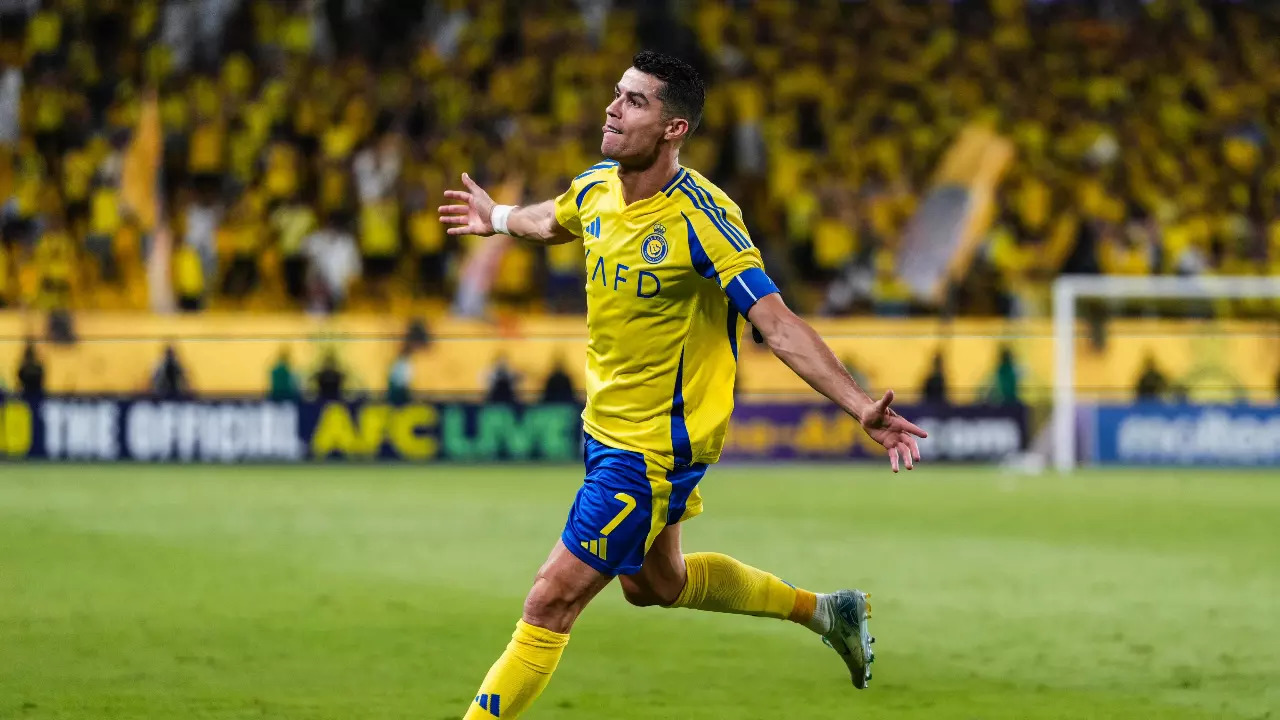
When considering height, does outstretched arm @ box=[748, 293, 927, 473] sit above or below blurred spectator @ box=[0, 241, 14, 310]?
below

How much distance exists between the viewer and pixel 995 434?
2241 centimetres

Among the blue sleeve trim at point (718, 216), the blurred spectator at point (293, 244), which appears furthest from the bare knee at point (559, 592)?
the blurred spectator at point (293, 244)

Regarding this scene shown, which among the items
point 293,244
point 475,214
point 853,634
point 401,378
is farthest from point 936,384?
point 475,214

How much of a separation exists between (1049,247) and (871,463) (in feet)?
13.6

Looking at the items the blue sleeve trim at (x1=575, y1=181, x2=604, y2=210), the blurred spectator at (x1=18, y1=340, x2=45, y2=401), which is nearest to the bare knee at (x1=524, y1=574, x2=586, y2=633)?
the blue sleeve trim at (x1=575, y1=181, x2=604, y2=210)

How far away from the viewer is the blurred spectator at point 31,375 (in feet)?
66.8

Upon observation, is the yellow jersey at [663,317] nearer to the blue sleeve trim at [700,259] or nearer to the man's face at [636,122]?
the blue sleeve trim at [700,259]

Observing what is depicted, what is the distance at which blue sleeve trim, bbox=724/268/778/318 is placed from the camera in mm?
4977

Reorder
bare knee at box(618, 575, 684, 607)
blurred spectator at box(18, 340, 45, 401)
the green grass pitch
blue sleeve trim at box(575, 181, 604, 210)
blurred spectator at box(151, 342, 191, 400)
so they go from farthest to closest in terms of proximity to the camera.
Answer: blurred spectator at box(151, 342, 191, 400)
blurred spectator at box(18, 340, 45, 401)
the green grass pitch
bare knee at box(618, 575, 684, 607)
blue sleeve trim at box(575, 181, 604, 210)

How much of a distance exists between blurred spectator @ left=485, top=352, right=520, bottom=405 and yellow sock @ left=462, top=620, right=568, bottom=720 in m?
16.4

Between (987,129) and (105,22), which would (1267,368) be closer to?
(987,129)

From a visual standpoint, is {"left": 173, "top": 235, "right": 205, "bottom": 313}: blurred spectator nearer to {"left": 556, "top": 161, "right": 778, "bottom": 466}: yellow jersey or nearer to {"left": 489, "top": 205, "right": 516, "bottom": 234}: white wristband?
{"left": 489, "top": 205, "right": 516, "bottom": 234}: white wristband

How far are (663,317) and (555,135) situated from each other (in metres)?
18.7

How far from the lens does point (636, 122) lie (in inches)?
204
